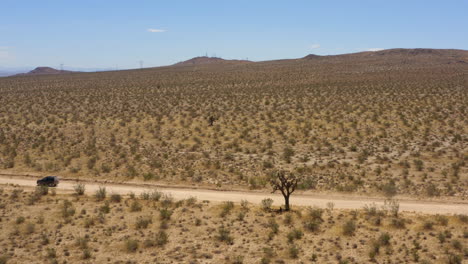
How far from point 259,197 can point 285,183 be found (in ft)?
5.38

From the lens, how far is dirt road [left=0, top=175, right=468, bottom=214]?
19.2 meters

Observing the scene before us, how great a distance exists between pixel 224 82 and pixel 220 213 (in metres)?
66.0

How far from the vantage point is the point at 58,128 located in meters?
40.4

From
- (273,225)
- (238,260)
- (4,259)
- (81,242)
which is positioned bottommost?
(4,259)

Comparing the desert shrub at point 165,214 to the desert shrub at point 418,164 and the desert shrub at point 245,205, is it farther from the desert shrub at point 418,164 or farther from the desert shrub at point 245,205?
the desert shrub at point 418,164

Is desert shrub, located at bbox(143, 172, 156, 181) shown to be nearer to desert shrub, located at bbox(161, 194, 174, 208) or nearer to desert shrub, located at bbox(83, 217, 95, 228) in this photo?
desert shrub, located at bbox(161, 194, 174, 208)

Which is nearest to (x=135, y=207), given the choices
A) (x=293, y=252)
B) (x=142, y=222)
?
(x=142, y=222)

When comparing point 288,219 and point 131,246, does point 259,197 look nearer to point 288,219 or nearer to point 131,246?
point 288,219

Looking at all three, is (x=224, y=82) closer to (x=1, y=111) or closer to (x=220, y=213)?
(x=1, y=111)

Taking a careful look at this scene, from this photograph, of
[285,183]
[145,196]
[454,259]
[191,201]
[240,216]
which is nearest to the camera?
[454,259]

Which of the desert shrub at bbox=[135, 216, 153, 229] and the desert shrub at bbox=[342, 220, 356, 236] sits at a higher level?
the desert shrub at bbox=[342, 220, 356, 236]

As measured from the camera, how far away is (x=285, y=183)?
22.2 metres

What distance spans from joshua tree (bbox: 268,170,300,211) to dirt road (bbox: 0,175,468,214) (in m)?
0.64

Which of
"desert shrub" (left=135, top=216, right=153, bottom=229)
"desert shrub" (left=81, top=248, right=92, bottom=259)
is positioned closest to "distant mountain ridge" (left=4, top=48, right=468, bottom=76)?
"desert shrub" (left=135, top=216, right=153, bottom=229)
